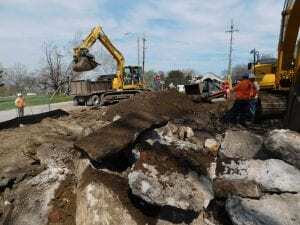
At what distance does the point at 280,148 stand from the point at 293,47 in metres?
5.70

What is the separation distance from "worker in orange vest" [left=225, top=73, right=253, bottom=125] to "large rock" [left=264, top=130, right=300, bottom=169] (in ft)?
15.0

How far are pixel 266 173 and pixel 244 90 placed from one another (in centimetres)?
557

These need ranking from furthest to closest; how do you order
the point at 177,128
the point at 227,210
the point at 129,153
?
the point at 177,128, the point at 129,153, the point at 227,210

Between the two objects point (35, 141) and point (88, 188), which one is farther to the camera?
point (35, 141)

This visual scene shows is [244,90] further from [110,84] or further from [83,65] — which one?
[110,84]

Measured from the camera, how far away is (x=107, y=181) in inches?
259

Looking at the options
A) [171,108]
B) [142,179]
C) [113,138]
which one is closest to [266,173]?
[142,179]

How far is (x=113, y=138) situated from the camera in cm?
739

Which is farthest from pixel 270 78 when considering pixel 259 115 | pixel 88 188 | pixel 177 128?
pixel 88 188

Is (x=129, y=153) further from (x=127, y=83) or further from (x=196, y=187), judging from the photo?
(x=127, y=83)

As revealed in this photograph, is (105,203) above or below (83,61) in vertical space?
below

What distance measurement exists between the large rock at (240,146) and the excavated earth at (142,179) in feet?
0.06

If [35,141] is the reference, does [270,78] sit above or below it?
above

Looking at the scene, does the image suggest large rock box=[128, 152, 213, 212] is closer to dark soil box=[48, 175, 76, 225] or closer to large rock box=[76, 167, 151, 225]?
large rock box=[76, 167, 151, 225]
